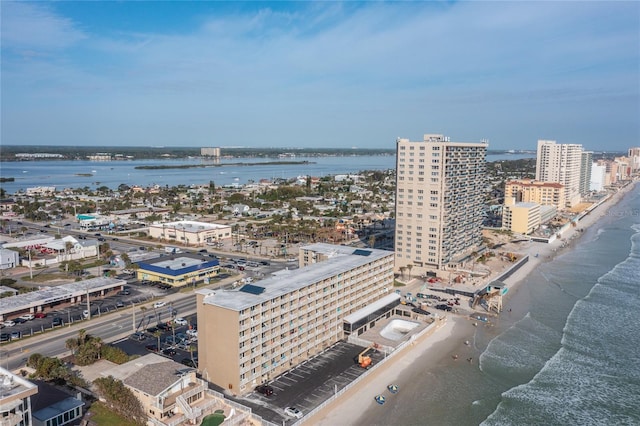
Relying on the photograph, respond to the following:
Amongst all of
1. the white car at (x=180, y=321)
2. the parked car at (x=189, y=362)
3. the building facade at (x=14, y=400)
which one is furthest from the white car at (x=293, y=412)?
the white car at (x=180, y=321)

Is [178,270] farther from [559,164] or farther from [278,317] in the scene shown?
[559,164]

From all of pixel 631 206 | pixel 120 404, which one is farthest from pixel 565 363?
pixel 631 206

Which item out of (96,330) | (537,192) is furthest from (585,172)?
(96,330)

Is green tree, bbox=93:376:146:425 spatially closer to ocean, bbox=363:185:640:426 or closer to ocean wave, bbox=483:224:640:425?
ocean, bbox=363:185:640:426

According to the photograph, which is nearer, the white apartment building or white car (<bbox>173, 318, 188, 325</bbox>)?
white car (<bbox>173, 318, 188, 325</bbox>)

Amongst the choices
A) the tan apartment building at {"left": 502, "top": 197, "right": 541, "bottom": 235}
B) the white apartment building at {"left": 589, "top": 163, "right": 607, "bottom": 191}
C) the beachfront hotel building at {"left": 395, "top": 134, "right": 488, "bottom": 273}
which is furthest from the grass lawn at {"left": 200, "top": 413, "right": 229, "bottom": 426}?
the white apartment building at {"left": 589, "top": 163, "right": 607, "bottom": 191}

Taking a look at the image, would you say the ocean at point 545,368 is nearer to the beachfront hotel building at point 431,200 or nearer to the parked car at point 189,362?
the beachfront hotel building at point 431,200

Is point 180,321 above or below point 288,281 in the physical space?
below
